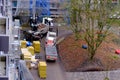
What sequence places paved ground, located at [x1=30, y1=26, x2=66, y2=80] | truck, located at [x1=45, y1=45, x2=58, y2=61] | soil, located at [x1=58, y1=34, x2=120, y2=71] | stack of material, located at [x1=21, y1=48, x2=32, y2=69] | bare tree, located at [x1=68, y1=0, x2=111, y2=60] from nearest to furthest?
paved ground, located at [x1=30, y1=26, x2=66, y2=80]
stack of material, located at [x1=21, y1=48, x2=32, y2=69]
soil, located at [x1=58, y1=34, x2=120, y2=71]
bare tree, located at [x1=68, y1=0, x2=111, y2=60]
truck, located at [x1=45, y1=45, x2=58, y2=61]

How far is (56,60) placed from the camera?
29.6 metres

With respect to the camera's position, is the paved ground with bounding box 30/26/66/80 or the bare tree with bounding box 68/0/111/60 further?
the bare tree with bounding box 68/0/111/60

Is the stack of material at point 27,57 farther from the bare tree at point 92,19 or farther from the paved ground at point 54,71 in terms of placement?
the bare tree at point 92,19

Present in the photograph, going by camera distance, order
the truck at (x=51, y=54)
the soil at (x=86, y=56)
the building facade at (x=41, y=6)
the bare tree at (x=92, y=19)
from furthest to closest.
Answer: the building facade at (x=41, y=6)
the truck at (x=51, y=54)
the bare tree at (x=92, y=19)
the soil at (x=86, y=56)

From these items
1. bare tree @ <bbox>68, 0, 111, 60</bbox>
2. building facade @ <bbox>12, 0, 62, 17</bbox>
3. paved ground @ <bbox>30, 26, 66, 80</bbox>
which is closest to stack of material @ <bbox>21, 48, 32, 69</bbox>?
paved ground @ <bbox>30, 26, 66, 80</bbox>

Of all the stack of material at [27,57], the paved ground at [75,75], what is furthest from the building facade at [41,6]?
the paved ground at [75,75]

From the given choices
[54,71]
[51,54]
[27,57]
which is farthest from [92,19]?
[27,57]

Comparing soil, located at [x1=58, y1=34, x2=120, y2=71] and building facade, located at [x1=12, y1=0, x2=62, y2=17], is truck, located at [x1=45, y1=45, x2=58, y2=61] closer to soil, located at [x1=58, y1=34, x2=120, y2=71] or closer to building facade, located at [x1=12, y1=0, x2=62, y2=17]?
soil, located at [x1=58, y1=34, x2=120, y2=71]

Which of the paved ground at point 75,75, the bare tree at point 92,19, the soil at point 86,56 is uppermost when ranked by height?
the bare tree at point 92,19

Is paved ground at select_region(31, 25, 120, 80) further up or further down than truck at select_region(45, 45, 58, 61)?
further down

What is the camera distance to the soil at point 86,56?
28.2 metres

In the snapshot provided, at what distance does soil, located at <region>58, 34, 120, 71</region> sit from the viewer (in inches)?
1110

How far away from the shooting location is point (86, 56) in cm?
2953

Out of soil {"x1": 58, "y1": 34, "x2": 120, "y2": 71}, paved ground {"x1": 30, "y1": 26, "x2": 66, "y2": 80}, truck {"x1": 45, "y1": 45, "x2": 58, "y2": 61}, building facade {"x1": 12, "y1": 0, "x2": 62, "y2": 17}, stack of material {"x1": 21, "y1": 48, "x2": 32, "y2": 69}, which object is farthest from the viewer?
building facade {"x1": 12, "y1": 0, "x2": 62, "y2": 17}
